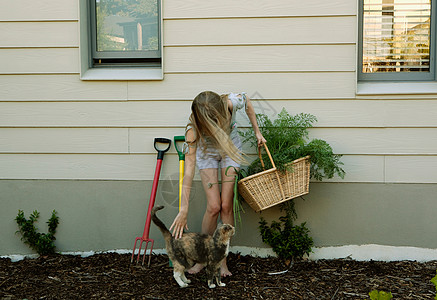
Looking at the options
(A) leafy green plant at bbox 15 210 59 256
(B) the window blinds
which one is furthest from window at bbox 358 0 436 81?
(A) leafy green plant at bbox 15 210 59 256

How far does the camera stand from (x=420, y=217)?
417cm

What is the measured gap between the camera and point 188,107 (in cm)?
419

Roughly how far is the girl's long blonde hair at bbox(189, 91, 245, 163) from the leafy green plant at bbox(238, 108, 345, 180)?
1.28 feet

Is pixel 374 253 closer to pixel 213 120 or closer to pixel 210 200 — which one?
pixel 210 200

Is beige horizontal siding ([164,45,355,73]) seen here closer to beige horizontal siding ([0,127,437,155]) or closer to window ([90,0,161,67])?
window ([90,0,161,67])

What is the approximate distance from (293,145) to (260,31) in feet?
3.56

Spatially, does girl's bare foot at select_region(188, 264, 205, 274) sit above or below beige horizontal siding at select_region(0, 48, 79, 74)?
below

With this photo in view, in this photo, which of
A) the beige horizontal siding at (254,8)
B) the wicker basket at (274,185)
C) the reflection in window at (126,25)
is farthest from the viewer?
the reflection in window at (126,25)

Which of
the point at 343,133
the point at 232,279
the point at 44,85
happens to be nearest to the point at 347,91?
Answer: the point at 343,133

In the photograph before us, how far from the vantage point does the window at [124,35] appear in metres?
4.36

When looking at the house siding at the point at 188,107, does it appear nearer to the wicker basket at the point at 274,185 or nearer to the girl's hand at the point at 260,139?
the girl's hand at the point at 260,139

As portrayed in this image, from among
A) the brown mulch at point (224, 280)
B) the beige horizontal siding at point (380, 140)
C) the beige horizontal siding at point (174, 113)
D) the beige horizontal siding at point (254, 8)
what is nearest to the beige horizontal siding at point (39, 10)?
the beige horizontal siding at point (174, 113)

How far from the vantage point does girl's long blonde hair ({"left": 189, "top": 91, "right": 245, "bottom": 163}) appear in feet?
11.4

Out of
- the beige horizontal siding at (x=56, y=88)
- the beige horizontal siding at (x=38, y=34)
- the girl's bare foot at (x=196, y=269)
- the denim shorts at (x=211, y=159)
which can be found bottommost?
the girl's bare foot at (x=196, y=269)
